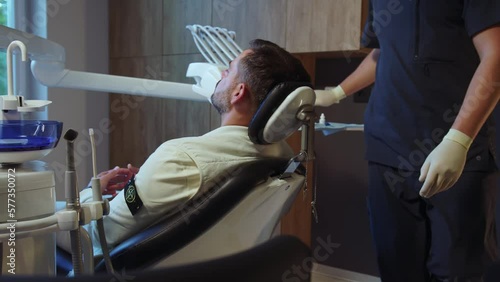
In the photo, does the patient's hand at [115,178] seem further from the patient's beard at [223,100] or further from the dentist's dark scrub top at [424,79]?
the dentist's dark scrub top at [424,79]

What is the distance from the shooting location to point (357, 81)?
1.76m

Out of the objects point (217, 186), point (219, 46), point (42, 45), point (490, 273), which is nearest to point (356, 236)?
point (219, 46)

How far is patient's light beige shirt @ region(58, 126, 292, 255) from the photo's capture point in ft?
3.77

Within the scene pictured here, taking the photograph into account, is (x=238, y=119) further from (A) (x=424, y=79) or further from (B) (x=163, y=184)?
(A) (x=424, y=79)

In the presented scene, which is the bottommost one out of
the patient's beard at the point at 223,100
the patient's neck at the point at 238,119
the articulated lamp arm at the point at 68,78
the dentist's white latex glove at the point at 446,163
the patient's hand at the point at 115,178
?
the patient's hand at the point at 115,178

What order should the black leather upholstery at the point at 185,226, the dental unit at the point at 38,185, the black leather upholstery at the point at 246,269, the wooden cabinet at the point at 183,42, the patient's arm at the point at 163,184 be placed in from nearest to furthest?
the black leather upholstery at the point at 246,269 → the dental unit at the point at 38,185 → the black leather upholstery at the point at 185,226 → the patient's arm at the point at 163,184 → the wooden cabinet at the point at 183,42

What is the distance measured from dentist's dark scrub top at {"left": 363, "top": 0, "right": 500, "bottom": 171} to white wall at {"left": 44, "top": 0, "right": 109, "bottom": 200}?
2039mm

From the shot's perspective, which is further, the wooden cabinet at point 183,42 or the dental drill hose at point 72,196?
the wooden cabinet at point 183,42

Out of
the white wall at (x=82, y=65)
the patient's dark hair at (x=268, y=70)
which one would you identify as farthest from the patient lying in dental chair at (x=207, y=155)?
the white wall at (x=82, y=65)

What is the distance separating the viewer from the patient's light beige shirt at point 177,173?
Answer: 3.77 ft

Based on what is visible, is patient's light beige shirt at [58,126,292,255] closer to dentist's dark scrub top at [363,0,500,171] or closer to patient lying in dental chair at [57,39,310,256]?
patient lying in dental chair at [57,39,310,256]

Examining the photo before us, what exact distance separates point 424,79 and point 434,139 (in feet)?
0.55

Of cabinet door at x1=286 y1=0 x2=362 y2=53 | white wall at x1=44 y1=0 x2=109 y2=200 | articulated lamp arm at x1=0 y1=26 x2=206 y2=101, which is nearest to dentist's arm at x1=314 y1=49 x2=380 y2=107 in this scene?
cabinet door at x1=286 y1=0 x2=362 y2=53

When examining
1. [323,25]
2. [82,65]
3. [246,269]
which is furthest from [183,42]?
[246,269]
